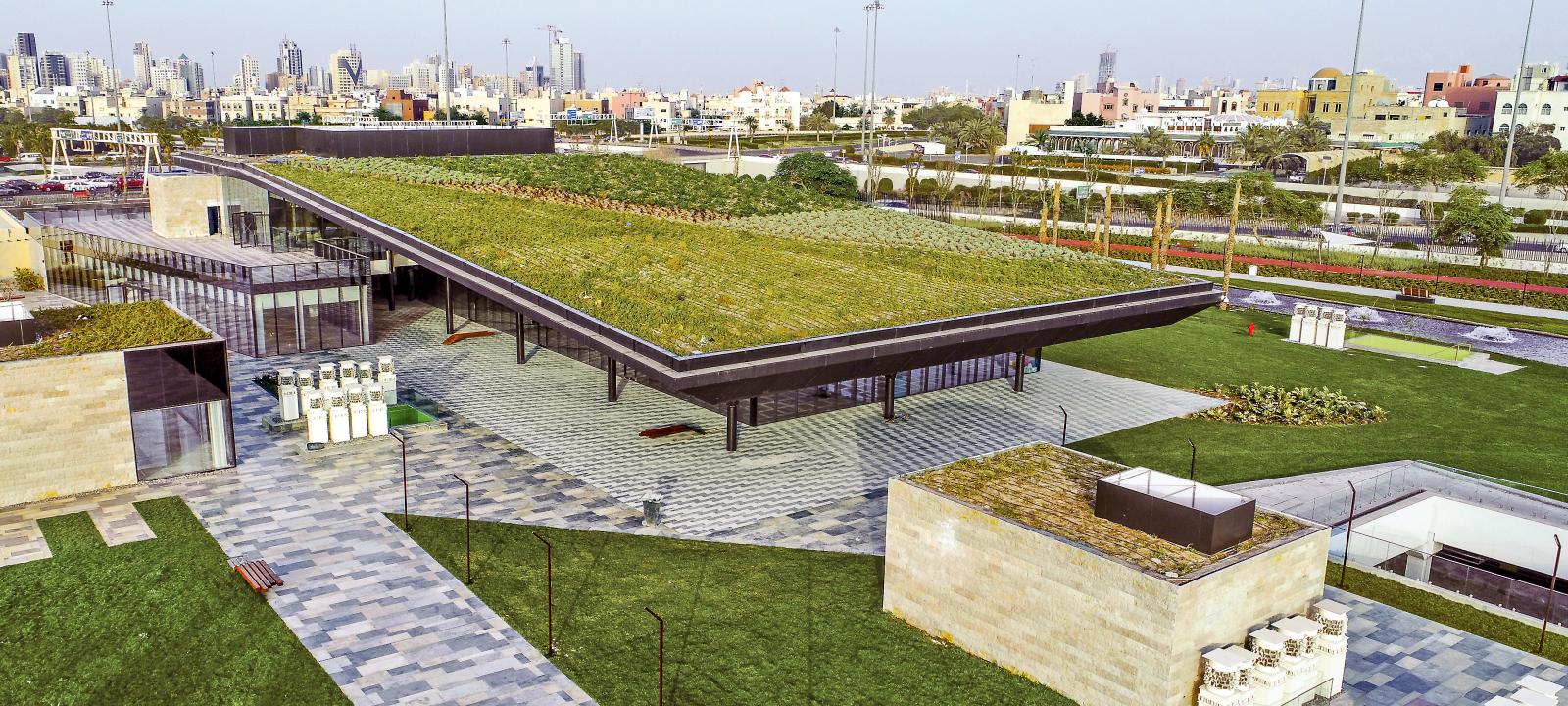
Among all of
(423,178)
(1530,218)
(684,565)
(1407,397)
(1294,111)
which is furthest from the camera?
(1294,111)

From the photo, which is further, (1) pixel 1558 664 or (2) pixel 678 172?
(2) pixel 678 172

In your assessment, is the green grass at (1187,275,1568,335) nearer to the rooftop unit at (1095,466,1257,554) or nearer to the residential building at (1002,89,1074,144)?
the rooftop unit at (1095,466,1257,554)

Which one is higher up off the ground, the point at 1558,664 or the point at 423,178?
the point at 423,178

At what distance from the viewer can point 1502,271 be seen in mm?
65312

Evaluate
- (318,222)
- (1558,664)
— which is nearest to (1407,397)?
(1558,664)

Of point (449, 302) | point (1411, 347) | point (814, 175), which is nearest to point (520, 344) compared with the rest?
point (449, 302)

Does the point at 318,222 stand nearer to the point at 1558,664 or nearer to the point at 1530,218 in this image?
the point at 1558,664

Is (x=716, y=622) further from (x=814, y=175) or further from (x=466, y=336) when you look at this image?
(x=814, y=175)

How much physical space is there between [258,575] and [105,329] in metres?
10.8

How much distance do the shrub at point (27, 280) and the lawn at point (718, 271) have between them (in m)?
11.5

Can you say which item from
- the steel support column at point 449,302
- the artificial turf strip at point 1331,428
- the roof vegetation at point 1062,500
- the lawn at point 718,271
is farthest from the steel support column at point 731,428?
the steel support column at point 449,302

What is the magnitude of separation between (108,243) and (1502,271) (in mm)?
71184

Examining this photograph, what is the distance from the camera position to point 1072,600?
1869 centimetres

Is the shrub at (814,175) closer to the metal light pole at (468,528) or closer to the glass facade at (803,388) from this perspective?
the glass facade at (803,388)
